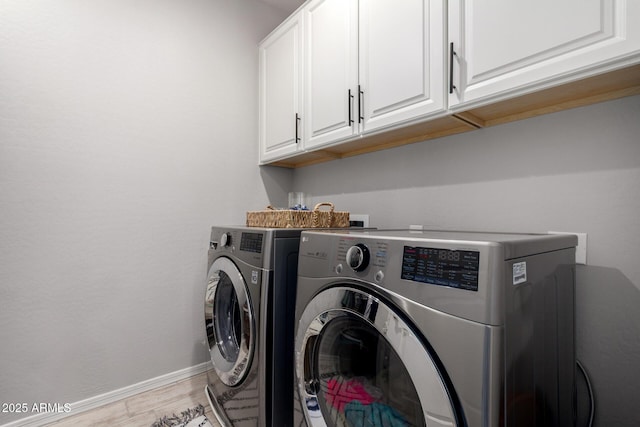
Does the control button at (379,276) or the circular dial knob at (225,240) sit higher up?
the circular dial knob at (225,240)

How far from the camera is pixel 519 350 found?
0.67 meters

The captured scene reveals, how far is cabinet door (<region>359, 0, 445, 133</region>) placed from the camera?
1202 mm

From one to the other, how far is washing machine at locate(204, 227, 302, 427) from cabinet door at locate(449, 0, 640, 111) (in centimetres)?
89

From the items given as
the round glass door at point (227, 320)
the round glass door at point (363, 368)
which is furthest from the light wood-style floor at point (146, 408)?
the round glass door at point (363, 368)

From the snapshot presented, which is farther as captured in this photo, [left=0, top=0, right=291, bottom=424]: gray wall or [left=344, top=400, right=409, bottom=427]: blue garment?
[left=0, top=0, right=291, bottom=424]: gray wall

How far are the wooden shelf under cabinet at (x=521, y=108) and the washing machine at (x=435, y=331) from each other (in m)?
0.49

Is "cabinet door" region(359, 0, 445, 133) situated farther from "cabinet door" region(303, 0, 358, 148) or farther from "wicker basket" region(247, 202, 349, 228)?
"wicker basket" region(247, 202, 349, 228)

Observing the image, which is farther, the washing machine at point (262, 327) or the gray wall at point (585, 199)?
the washing machine at point (262, 327)

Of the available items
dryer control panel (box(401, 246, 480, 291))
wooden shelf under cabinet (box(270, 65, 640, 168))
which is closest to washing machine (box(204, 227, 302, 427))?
dryer control panel (box(401, 246, 480, 291))

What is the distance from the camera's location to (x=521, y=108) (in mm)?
1207

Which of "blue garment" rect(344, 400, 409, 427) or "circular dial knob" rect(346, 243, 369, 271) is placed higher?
"circular dial knob" rect(346, 243, 369, 271)

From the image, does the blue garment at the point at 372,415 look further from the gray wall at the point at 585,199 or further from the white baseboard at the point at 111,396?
the white baseboard at the point at 111,396

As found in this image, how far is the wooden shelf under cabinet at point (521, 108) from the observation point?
3.21 ft

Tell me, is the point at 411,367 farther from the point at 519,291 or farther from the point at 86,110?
the point at 86,110
